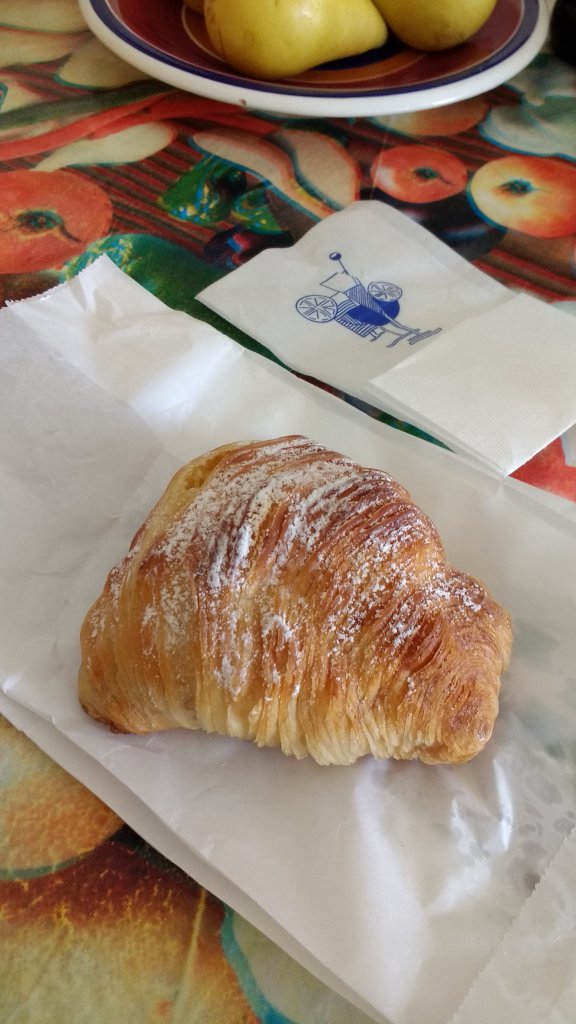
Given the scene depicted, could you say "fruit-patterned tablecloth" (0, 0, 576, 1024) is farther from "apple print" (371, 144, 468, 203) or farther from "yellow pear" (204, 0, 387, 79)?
"yellow pear" (204, 0, 387, 79)

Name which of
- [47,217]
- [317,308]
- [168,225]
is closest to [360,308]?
[317,308]

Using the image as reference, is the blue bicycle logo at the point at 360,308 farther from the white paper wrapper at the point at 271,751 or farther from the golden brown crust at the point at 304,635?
the golden brown crust at the point at 304,635

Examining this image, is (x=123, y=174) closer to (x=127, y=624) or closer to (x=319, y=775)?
(x=127, y=624)

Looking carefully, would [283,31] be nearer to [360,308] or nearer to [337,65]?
[337,65]

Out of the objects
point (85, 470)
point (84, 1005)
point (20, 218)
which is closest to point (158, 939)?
point (84, 1005)

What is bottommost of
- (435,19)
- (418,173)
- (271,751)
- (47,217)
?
(271,751)
